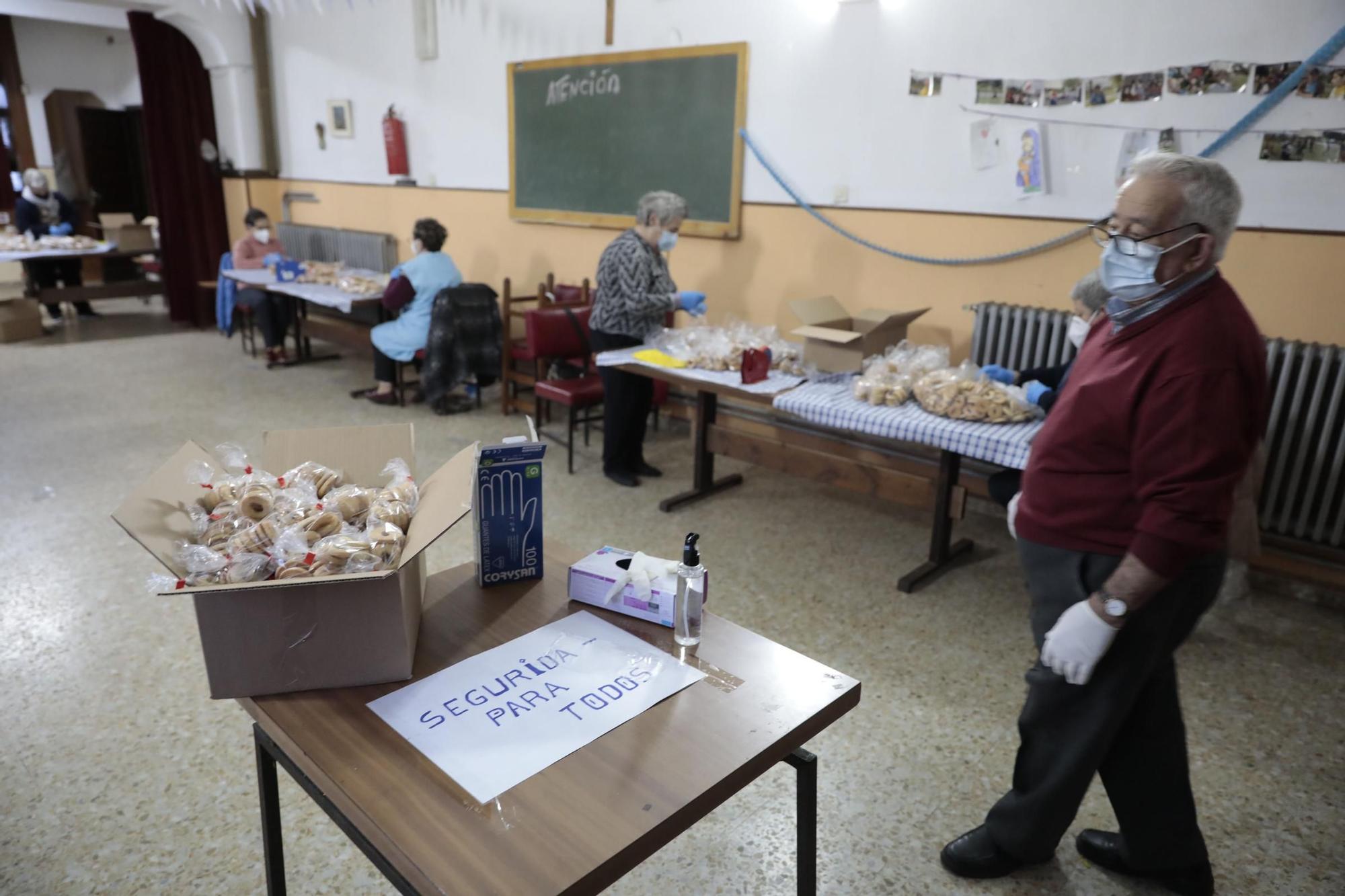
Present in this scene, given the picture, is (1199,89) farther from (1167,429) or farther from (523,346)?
(523,346)

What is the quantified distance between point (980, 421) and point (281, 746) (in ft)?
7.76

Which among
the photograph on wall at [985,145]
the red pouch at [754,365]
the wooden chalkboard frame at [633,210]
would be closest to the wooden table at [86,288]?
the wooden chalkboard frame at [633,210]

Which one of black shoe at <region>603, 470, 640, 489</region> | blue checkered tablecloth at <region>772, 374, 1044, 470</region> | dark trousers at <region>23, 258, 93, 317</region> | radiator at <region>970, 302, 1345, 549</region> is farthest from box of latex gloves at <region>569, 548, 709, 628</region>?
dark trousers at <region>23, 258, 93, 317</region>

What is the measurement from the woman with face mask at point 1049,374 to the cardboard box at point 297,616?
177 centimetres

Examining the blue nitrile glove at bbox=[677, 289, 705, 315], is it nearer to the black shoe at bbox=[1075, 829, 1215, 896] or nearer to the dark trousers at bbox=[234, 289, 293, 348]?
the black shoe at bbox=[1075, 829, 1215, 896]

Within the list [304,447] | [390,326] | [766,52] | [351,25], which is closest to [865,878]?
[304,447]

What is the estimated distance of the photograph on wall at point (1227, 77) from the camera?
3.00 m

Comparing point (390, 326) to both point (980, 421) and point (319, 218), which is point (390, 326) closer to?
point (319, 218)

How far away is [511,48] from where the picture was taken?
548 cm

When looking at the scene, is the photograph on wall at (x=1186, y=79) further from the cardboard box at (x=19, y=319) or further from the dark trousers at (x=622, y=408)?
the cardboard box at (x=19, y=319)

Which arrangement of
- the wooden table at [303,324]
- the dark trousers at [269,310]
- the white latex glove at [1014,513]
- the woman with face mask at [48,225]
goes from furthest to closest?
the woman with face mask at [48,225] < the dark trousers at [269,310] < the wooden table at [303,324] < the white latex glove at [1014,513]

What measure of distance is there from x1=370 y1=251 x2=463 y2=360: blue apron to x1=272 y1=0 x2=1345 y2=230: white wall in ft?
3.01

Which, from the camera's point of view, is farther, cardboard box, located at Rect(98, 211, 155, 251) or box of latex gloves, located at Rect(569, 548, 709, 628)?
cardboard box, located at Rect(98, 211, 155, 251)

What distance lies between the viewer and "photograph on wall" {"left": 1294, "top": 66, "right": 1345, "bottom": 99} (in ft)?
9.32
